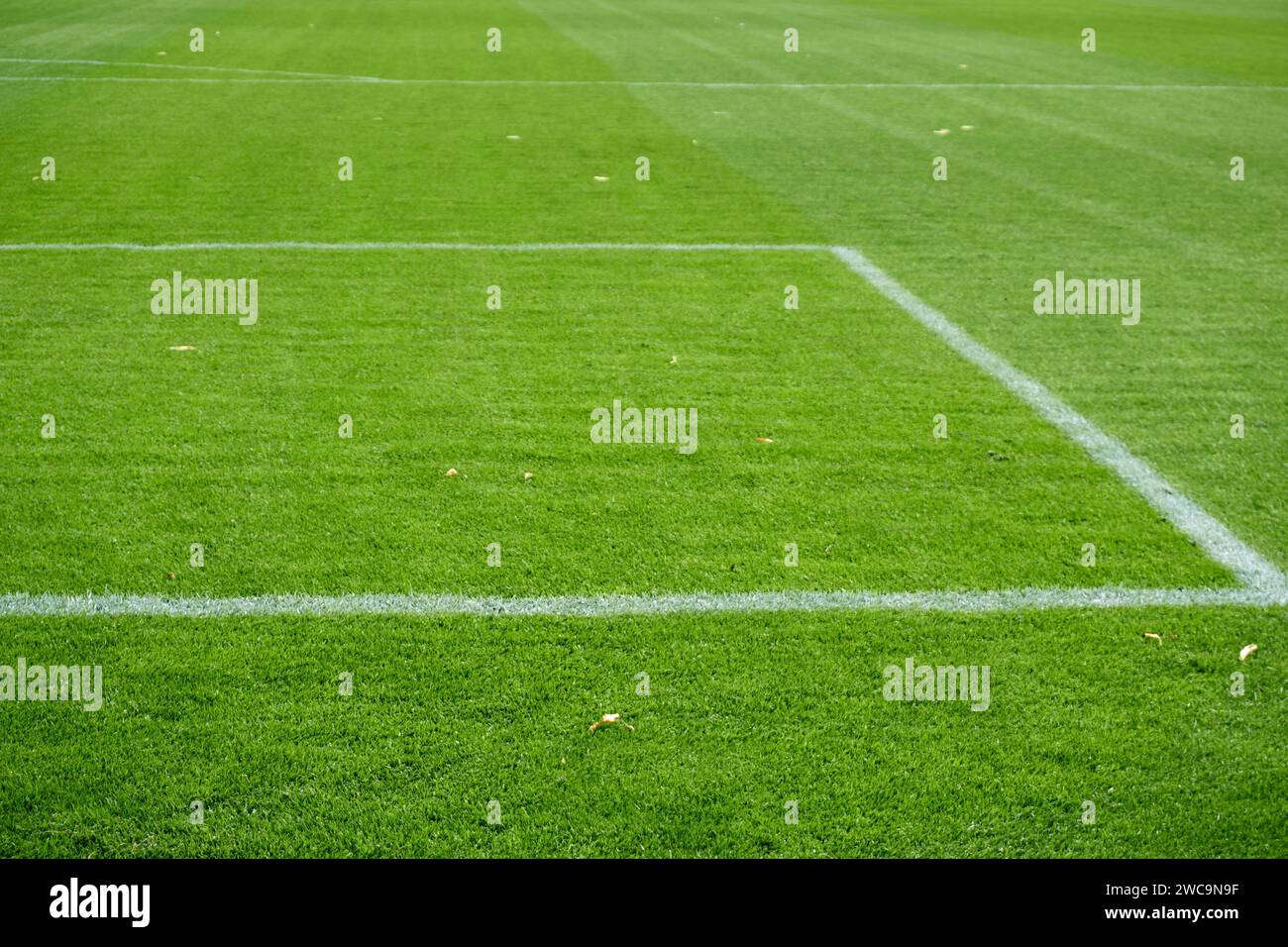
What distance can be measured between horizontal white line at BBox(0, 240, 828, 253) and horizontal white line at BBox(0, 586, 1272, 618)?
4.90m

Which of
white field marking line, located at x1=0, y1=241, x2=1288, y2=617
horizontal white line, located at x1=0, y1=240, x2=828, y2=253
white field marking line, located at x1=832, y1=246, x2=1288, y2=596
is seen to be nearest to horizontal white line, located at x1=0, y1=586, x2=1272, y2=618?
white field marking line, located at x1=0, y1=241, x2=1288, y2=617

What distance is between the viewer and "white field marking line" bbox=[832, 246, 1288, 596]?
457 centimetres

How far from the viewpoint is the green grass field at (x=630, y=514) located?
3.36 meters

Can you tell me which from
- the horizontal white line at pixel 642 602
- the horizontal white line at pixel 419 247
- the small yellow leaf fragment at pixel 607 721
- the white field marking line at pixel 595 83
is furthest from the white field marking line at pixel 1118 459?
the white field marking line at pixel 595 83

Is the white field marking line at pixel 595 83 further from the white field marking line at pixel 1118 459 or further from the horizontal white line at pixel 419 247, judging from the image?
the white field marking line at pixel 1118 459

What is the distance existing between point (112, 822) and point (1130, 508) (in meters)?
3.70

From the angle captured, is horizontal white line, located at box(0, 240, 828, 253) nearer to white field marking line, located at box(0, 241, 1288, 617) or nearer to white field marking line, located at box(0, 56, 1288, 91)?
A: white field marking line, located at box(0, 241, 1288, 617)

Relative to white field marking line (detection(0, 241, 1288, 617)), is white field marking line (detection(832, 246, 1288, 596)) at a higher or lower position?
higher

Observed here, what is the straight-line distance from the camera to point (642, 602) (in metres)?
4.25

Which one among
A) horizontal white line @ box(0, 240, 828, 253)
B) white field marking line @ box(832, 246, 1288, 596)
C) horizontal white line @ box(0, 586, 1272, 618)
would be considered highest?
horizontal white line @ box(0, 240, 828, 253)

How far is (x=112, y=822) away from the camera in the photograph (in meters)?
3.19

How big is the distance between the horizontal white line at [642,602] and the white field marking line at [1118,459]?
0.72 ft
